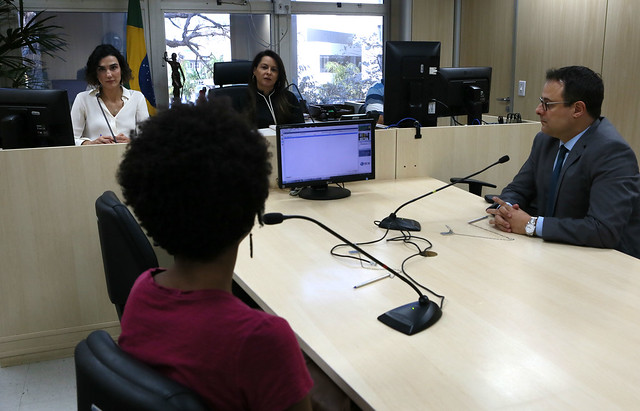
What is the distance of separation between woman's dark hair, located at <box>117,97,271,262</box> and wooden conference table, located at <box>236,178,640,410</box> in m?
0.55

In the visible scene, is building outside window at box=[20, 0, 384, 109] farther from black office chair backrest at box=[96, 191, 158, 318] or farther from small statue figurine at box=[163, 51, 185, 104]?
black office chair backrest at box=[96, 191, 158, 318]

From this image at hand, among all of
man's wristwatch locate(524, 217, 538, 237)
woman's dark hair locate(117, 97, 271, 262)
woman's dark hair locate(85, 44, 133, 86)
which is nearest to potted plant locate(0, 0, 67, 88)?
woman's dark hair locate(85, 44, 133, 86)

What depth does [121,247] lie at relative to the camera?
1.92m

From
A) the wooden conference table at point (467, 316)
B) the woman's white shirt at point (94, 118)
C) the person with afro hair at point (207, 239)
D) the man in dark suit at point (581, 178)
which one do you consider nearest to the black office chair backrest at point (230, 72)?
the woman's white shirt at point (94, 118)

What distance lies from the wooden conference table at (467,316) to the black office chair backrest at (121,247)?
31 centimetres

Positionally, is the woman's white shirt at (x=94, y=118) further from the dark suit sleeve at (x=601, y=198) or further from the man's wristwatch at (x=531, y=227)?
the dark suit sleeve at (x=601, y=198)

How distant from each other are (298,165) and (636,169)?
4.73ft

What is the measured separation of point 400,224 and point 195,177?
1.63 meters

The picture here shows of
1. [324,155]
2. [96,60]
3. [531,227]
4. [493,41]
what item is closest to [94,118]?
[96,60]

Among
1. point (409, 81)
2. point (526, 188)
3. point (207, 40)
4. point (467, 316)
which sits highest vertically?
point (207, 40)

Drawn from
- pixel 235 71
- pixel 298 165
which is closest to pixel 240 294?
pixel 298 165

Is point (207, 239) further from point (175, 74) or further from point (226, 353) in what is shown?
point (175, 74)

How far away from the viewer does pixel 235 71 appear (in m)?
4.98

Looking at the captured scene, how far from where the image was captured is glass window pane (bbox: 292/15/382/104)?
648 cm
